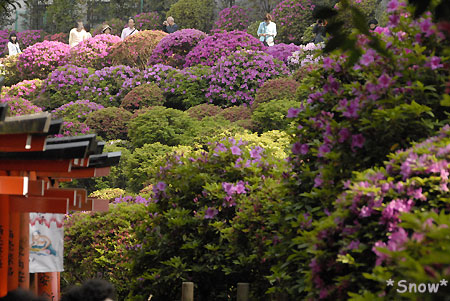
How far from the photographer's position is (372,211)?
4.38 m

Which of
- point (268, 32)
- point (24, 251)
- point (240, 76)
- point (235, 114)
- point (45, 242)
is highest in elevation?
point (268, 32)

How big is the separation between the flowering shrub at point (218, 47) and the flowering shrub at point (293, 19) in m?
6.56

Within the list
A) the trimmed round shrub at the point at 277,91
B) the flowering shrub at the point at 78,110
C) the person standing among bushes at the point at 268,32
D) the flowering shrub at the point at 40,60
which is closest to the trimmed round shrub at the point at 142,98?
the flowering shrub at the point at 78,110

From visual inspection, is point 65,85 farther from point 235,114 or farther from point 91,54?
point 235,114

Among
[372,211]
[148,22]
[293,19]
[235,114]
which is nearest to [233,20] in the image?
[293,19]

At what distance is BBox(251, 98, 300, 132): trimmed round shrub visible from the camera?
1546 cm

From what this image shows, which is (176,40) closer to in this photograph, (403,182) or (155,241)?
(155,241)

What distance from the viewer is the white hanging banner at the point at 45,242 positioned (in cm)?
662

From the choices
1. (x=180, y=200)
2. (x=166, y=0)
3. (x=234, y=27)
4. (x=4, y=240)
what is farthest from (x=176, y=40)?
(x=4, y=240)

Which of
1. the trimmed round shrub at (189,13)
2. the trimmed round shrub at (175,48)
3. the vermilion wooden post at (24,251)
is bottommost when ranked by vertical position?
the vermilion wooden post at (24,251)

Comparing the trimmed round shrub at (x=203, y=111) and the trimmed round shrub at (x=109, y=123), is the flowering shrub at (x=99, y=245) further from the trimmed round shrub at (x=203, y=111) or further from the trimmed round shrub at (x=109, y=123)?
the trimmed round shrub at (x=109, y=123)

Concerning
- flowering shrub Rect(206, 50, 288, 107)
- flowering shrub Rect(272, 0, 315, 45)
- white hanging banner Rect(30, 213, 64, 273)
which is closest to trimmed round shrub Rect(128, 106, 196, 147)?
flowering shrub Rect(206, 50, 288, 107)

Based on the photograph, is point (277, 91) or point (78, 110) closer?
point (277, 91)

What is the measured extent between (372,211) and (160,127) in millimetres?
12166
